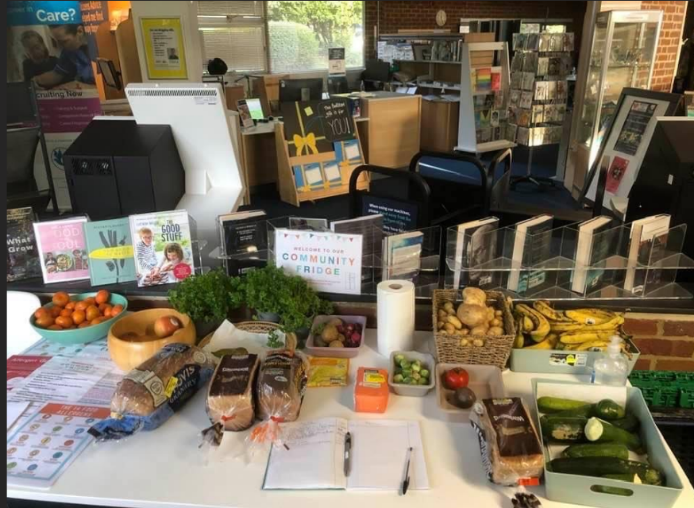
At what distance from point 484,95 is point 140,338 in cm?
509

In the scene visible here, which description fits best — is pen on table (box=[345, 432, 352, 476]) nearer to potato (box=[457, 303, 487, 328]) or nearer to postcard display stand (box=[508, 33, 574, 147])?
potato (box=[457, 303, 487, 328])

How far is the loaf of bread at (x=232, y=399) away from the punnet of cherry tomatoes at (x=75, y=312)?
0.55 m

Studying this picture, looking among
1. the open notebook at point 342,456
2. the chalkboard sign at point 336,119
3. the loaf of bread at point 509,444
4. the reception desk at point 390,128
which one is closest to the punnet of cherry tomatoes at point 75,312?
the open notebook at point 342,456

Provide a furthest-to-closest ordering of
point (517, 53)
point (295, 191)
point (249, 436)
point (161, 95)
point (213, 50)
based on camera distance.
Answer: point (213, 50), point (517, 53), point (295, 191), point (161, 95), point (249, 436)

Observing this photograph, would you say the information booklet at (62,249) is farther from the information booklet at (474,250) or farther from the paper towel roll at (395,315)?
the information booklet at (474,250)

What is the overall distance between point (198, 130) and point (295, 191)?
127 inches

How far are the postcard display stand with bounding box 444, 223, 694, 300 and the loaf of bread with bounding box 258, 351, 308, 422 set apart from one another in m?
0.63

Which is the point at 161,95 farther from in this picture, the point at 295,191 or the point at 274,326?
the point at 295,191

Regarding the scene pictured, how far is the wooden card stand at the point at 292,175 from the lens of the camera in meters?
5.16

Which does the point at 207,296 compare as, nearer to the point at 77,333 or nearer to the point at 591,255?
the point at 77,333

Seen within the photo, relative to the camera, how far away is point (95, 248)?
1751mm

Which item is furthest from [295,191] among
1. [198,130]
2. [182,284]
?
[182,284]

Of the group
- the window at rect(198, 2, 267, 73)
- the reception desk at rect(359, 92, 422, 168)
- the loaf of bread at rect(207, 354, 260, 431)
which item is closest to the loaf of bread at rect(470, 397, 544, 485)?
the loaf of bread at rect(207, 354, 260, 431)

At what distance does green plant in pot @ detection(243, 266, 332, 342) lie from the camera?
5.16 feet
